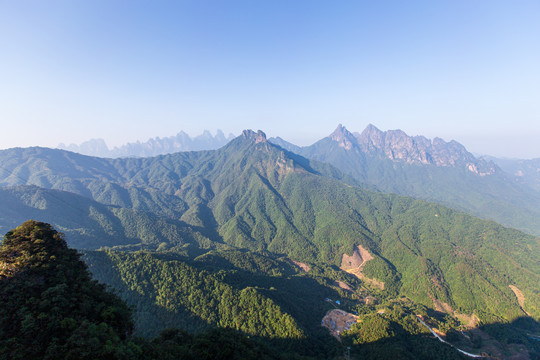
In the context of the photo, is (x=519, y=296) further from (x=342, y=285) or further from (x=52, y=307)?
(x=52, y=307)

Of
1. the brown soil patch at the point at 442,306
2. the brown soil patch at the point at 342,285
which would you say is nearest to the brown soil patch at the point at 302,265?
the brown soil patch at the point at 342,285

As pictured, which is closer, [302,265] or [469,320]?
[469,320]

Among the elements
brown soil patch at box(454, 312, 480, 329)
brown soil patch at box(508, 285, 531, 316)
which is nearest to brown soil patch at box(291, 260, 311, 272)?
brown soil patch at box(454, 312, 480, 329)

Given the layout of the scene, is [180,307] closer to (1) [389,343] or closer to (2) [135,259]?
(2) [135,259]

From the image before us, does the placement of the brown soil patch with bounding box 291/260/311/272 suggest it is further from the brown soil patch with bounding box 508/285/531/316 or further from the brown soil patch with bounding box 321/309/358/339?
the brown soil patch with bounding box 508/285/531/316

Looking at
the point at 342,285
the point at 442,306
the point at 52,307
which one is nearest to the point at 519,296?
the point at 442,306

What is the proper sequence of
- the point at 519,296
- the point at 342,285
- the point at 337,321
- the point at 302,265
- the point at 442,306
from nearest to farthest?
the point at 337,321, the point at 519,296, the point at 442,306, the point at 342,285, the point at 302,265

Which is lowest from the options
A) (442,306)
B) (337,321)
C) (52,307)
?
(442,306)

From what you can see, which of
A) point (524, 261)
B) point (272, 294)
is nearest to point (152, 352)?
point (272, 294)
